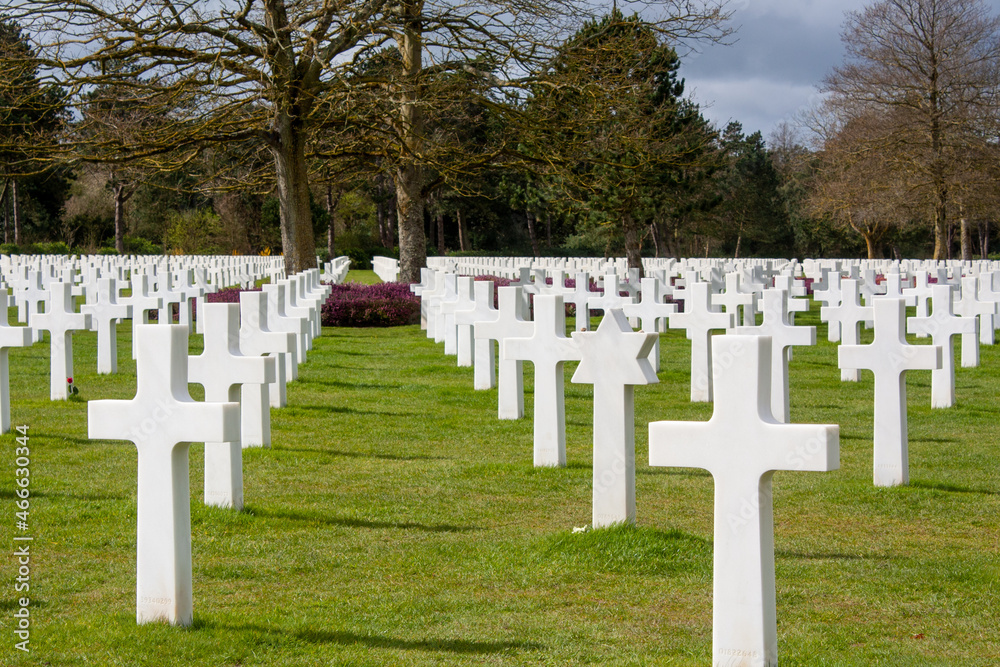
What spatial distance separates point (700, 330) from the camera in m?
8.98

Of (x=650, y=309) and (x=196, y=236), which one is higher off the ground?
(x=196, y=236)

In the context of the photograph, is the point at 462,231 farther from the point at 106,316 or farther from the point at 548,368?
the point at 548,368

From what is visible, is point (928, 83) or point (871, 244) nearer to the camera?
point (928, 83)

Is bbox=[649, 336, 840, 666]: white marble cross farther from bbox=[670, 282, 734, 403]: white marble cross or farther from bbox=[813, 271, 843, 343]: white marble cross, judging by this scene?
bbox=[813, 271, 843, 343]: white marble cross

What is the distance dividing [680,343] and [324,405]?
7596 mm

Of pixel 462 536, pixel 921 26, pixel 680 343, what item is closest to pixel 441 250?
pixel 921 26

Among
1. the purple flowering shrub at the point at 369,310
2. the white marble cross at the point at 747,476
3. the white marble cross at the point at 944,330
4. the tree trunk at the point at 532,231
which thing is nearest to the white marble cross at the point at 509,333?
the white marble cross at the point at 944,330

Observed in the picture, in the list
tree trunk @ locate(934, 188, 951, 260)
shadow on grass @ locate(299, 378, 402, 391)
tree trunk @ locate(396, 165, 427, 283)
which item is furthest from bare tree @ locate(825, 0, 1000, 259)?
shadow on grass @ locate(299, 378, 402, 391)

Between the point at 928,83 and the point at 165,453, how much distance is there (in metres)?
34.6

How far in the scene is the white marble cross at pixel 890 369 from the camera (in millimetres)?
5934

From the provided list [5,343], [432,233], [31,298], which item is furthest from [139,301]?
[432,233]

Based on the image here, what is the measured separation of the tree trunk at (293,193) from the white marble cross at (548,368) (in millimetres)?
13375

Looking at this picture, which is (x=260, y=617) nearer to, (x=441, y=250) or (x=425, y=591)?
(x=425, y=591)

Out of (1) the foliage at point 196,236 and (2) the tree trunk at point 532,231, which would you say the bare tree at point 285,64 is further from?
(2) the tree trunk at point 532,231
